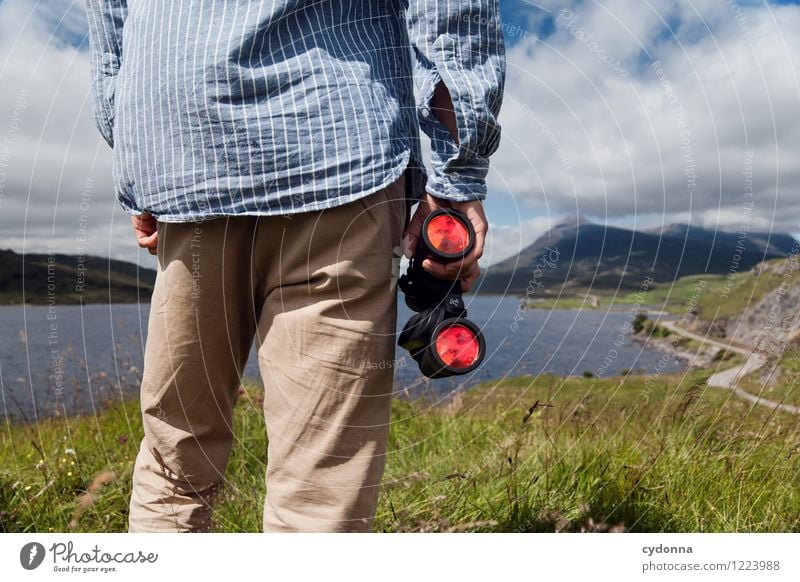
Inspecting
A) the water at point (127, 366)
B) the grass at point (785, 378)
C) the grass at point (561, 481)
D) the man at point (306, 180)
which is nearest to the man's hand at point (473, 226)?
the man at point (306, 180)

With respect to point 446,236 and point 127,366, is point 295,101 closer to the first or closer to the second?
point 446,236

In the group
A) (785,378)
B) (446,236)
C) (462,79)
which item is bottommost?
(785,378)

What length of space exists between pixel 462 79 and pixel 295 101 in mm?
416

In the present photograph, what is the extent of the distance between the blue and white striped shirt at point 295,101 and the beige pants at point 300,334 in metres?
0.09

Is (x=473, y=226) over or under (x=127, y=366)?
over

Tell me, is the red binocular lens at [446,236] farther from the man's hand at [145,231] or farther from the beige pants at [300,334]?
the man's hand at [145,231]

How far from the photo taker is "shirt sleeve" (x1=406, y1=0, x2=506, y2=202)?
1.63 m

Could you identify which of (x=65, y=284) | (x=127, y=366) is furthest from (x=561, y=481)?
(x=65, y=284)

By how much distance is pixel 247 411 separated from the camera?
4500 millimetres

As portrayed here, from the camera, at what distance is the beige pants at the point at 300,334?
1638mm

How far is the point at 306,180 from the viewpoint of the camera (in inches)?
62.4

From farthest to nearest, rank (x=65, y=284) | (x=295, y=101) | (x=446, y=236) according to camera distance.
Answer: (x=65, y=284) < (x=446, y=236) < (x=295, y=101)

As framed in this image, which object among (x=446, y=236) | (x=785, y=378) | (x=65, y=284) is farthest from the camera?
(x=65, y=284)

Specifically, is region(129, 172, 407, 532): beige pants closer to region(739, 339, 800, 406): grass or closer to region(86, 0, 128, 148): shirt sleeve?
region(86, 0, 128, 148): shirt sleeve
